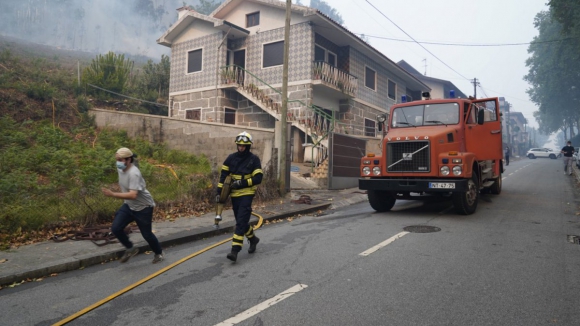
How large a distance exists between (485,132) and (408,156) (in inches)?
126

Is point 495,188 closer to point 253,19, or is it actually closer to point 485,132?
point 485,132

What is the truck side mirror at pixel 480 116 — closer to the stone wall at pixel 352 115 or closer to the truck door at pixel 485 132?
the truck door at pixel 485 132

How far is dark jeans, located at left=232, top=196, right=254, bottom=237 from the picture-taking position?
5414 millimetres

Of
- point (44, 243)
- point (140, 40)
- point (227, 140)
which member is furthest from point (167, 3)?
point (44, 243)

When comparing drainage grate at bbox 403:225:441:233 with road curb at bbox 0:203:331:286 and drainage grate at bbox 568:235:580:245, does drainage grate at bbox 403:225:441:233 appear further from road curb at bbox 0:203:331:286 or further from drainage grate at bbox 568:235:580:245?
road curb at bbox 0:203:331:286

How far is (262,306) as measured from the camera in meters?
3.68

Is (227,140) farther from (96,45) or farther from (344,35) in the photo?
(96,45)

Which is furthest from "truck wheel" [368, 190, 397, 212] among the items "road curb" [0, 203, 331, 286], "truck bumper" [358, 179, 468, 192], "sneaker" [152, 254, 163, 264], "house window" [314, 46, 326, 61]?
"house window" [314, 46, 326, 61]

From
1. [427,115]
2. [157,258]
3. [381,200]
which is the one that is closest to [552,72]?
[427,115]

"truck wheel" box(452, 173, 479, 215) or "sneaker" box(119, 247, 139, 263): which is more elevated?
"truck wheel" box(452, 173, 479, 215)

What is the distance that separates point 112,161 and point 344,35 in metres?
13.3

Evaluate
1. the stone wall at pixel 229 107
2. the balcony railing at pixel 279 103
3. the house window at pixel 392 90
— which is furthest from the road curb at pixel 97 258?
the house window at pixel 392 90

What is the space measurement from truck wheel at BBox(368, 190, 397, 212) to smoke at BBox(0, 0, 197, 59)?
228ft

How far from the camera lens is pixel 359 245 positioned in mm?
6082
